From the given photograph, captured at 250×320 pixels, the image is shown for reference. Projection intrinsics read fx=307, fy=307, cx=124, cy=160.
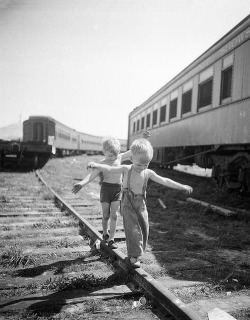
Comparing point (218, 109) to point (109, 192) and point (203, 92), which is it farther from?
point (109, 192)

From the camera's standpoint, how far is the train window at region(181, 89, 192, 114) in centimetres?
1005

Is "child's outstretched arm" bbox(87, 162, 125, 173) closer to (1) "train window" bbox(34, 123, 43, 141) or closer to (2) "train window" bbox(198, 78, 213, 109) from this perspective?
(2) "train window" bbox(198, 78, 213, 109)

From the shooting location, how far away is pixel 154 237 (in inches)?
179

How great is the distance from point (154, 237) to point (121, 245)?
675 mm

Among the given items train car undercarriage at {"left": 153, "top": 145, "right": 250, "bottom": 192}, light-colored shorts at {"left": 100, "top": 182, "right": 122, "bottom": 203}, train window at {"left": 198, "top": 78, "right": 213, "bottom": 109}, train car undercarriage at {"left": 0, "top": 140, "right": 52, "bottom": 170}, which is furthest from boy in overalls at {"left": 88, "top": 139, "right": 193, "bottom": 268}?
train car undercarriage at {"left": 0, "top": 140, "right": 52, "bottom": 170}

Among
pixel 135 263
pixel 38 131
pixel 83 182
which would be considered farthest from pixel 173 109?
pixel 38 131

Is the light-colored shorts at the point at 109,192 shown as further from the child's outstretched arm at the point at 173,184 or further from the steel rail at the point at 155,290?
the child's outstretched arm at the point at 173,184

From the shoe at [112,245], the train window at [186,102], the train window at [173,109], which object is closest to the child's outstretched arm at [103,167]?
the shoe at [112,245]

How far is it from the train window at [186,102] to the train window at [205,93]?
84 cm

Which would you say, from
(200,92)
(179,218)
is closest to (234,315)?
(179,218)

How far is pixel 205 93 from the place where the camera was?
29.3 feet

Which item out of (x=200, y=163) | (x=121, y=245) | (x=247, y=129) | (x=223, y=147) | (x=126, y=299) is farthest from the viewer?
(x=200, y=163)

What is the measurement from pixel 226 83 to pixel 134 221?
574 cm

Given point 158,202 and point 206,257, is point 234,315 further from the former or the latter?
point 158,202
